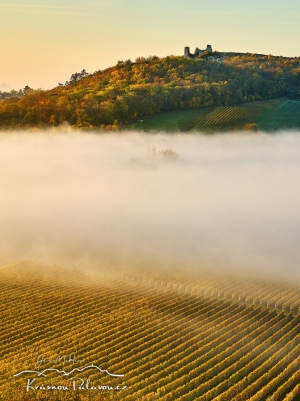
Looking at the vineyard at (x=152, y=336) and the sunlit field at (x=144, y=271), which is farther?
the sunlit field at (x=144, y=271)

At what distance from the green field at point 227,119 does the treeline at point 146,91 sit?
1648 mm

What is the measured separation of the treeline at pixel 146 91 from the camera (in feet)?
261

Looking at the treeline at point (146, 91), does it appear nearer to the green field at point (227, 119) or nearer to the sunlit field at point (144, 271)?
the green field at point (227, 119)

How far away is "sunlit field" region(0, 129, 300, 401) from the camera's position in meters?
24.8

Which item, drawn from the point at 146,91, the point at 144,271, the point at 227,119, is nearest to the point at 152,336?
the point at 144,271

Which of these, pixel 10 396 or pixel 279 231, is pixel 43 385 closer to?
pixel 10 396

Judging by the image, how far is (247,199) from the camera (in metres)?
102

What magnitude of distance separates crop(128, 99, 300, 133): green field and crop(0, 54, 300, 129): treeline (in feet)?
5.41

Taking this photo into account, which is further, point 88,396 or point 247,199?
point 247,199

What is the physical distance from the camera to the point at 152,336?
96.2 ft

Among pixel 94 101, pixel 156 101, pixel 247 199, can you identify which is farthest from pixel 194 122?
pixel 247 199

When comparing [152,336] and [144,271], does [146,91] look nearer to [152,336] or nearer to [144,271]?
[144,271]

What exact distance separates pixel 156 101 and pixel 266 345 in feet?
207

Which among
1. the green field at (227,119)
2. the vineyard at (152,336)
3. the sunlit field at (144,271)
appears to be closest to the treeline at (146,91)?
the green field at (227,119)
